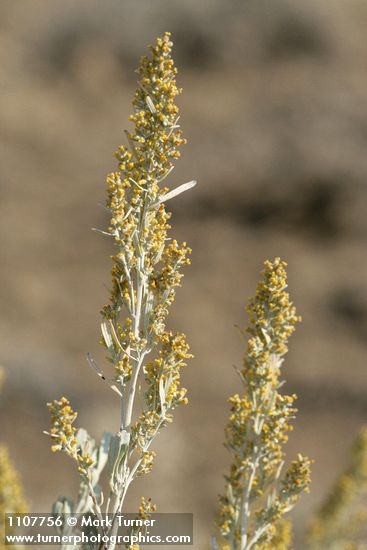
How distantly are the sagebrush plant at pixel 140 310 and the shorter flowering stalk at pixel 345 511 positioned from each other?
3.29 m

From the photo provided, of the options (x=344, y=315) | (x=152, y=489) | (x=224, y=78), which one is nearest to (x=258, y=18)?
(x=224, y=78)

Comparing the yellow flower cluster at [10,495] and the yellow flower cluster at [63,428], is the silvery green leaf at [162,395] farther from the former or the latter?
the yellow flower cluster at [10,495]

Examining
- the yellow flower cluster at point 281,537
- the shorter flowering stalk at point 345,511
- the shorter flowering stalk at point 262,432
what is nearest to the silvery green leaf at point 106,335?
the shorter flowering stalk at point 262,432

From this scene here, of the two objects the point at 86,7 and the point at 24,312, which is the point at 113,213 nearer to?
the point at 24,312

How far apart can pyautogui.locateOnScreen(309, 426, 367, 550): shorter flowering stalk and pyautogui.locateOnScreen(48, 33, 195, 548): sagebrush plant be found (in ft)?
10.8

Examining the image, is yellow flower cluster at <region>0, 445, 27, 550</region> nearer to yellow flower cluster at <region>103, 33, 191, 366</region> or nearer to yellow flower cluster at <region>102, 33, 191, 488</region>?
yellow flower cluster at <region>102, 33, 191, 488</region>

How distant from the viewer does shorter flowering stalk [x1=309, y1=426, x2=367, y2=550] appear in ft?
19.6

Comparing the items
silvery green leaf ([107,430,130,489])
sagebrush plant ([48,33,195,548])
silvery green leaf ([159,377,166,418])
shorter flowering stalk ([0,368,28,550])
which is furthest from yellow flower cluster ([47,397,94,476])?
shorter flowering stalk ([0,368,28,550])

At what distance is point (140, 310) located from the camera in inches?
130

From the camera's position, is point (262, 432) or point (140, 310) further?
point (262, 432)

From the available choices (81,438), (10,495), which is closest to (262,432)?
(81,438)

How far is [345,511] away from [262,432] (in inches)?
124

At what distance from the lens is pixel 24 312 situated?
2488 centimetres

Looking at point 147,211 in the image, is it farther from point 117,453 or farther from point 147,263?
point 117,453
